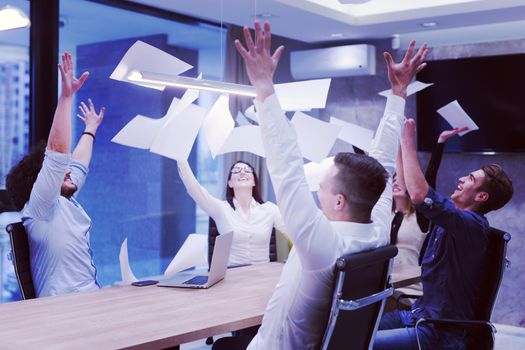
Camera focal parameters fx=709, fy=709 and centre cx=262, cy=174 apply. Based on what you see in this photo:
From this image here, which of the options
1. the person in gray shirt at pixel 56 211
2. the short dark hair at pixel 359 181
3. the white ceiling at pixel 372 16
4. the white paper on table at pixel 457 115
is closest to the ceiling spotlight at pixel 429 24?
the white ceiling at pixel 372 16

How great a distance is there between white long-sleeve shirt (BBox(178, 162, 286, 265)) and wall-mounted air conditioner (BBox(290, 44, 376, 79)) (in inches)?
96.6

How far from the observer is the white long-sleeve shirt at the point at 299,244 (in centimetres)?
197

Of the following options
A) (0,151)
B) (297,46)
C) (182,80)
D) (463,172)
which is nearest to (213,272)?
(182,80)

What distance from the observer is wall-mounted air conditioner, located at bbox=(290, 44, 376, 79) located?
21.5 feet

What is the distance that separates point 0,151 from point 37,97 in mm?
475

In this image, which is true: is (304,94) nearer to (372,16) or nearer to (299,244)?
(299,244)

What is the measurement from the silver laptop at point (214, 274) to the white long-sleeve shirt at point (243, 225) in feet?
2.73

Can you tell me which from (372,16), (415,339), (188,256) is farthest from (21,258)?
(372,16)

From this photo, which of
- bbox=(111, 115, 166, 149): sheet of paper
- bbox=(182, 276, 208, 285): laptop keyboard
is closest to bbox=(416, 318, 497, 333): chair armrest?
bbox=(182, 276, 208, 285): laptop keyboard

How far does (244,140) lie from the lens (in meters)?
3.71

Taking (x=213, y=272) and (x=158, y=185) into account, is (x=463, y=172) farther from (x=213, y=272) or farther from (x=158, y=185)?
→ (x=213, y=272)

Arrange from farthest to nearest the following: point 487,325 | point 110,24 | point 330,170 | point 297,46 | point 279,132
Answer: point 297,46 < point 110,24 < point 487,325 < point 330,170 < point 279,132

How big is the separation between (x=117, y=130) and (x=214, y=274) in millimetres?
2870

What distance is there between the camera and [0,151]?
4.95m
